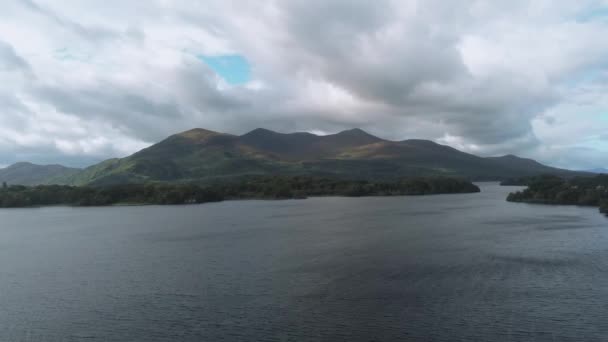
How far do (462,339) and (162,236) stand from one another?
4855cm

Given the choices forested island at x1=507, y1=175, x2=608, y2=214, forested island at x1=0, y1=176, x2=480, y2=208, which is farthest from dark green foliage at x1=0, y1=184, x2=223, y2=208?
forested island at x1=507, y1=175, x2=608, y2=214

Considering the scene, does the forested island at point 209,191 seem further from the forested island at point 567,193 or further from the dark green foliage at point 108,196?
the forested island at point 567,193

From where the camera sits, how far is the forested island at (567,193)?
324ft

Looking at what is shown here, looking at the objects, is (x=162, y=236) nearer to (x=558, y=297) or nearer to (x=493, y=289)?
(x=493, y=289)

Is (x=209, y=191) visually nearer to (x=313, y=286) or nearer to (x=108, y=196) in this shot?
(x=108, y=196)

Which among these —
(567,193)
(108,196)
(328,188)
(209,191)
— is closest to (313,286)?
(567,193)

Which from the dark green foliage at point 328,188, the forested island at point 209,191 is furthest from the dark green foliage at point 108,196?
the dark green foliage at point 328,188

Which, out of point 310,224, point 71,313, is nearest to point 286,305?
point 71,313

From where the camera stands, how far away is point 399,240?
174ft

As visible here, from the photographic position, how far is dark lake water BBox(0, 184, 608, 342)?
79.1 feet

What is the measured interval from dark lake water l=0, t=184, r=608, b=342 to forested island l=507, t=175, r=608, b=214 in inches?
1756

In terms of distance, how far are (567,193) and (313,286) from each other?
96741 mm

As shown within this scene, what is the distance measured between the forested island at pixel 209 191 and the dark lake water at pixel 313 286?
238 ft

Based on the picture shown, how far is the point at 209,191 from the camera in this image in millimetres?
142000
